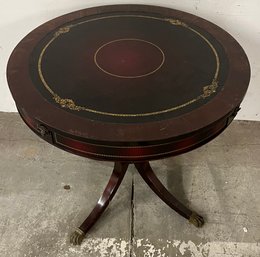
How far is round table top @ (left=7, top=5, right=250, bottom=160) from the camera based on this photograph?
1.01 metres

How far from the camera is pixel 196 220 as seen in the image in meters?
1.55

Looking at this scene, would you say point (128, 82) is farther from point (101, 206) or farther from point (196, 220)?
point (196, 220)

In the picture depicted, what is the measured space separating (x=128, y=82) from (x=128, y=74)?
0.04 m

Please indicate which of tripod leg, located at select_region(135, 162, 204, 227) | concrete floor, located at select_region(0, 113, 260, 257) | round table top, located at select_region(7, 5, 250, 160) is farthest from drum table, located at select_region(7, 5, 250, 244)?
concrete floor, located at select_region(0, 113, 260, 257)

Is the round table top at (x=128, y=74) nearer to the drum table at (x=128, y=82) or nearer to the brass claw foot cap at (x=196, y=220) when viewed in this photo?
the drum table at (x=128, y=82)

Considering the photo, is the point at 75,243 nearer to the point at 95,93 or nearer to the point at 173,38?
the point at 95,93

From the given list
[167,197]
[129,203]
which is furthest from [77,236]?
[167,197]

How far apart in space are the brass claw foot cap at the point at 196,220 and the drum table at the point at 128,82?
359 mm

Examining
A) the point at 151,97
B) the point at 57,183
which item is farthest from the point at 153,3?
the point at 57,183

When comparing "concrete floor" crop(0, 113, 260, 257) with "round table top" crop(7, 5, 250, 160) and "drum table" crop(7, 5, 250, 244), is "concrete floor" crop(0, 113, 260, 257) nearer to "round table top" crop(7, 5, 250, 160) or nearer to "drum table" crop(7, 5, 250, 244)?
"drum table" crop(7, 5, 250, 244)

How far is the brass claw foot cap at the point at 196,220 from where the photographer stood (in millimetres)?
1555

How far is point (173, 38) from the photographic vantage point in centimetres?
132

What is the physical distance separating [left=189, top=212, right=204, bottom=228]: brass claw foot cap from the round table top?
652 mm

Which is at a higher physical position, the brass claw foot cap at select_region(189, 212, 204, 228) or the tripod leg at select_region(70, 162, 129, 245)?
the tripod leg at select_region(70, 162, 129, 245)
